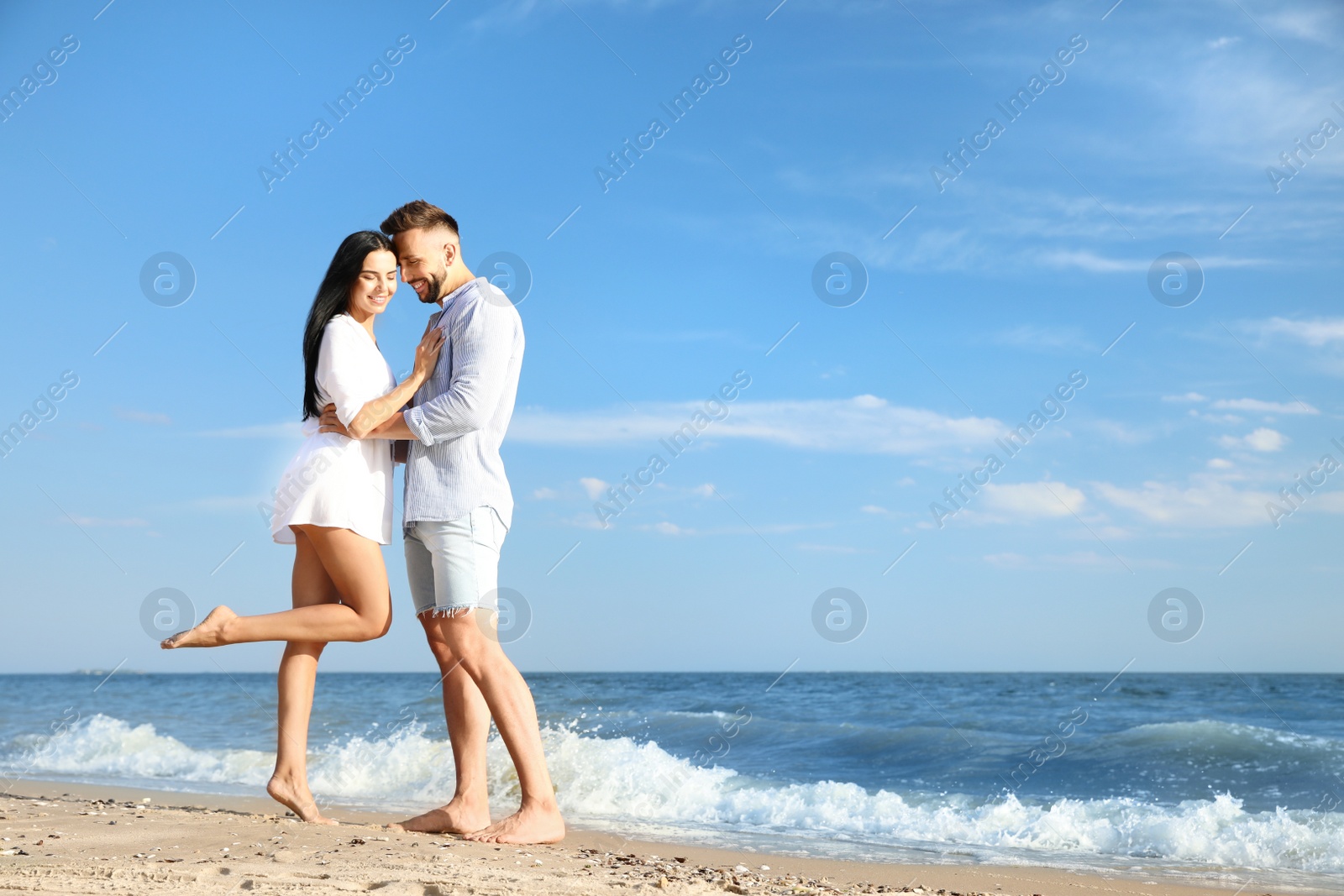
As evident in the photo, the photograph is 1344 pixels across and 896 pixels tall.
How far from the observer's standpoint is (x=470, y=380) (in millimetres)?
3195

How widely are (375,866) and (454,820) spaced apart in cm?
70

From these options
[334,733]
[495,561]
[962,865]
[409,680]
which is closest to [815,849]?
[962,865]

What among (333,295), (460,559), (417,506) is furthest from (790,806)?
(333,295)

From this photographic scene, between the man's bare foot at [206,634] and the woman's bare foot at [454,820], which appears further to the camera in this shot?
the woman's bare foot at [454,820]

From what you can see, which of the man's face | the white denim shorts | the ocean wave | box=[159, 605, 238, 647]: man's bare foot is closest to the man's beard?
the man's face

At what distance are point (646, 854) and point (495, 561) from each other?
1317 millimetres

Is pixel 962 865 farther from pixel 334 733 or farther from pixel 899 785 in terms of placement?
pixel 334 733

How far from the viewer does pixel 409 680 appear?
2811 cm

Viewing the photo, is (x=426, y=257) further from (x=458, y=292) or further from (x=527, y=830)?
(x=527, y=830)

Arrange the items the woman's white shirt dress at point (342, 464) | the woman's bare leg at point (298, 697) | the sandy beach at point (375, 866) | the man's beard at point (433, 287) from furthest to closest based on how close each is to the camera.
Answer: the man's beard at point (433, 287) < the woman's bare leg at point (298, 697) < the woman's white shirt dress at point (342, 464) < the sandy beach at point (375, 866)

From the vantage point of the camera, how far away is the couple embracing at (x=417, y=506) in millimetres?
3229

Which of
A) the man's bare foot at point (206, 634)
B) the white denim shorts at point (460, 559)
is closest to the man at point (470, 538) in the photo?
the white denim shorts at point (460, 559)

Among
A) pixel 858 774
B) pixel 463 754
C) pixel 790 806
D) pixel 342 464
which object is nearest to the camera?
pixel 342 464

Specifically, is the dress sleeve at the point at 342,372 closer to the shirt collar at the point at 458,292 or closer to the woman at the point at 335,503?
the woman at the point at 335,503
